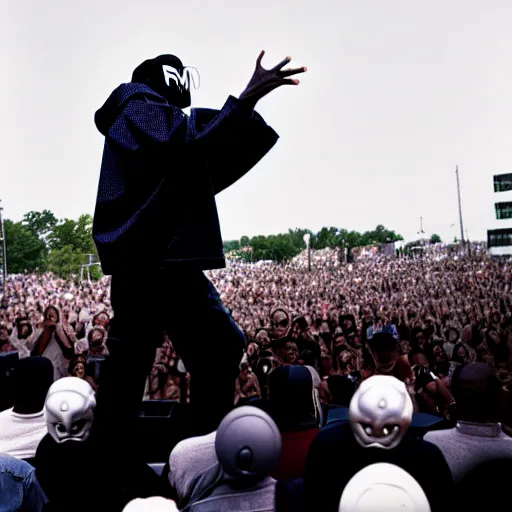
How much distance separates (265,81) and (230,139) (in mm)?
245

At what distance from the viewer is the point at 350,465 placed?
190 cm

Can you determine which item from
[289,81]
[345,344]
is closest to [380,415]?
[289,81]

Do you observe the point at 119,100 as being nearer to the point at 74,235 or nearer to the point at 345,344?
the point at 345,344

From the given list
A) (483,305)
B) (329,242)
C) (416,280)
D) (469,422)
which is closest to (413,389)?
(469,422)

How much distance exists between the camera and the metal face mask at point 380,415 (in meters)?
1.79

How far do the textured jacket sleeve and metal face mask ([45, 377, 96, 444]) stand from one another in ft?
3.25

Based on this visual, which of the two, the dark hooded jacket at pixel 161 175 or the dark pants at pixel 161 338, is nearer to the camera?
the dark hooded jacket at pixel 161 175

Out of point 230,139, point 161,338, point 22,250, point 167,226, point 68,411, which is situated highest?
point 22,250

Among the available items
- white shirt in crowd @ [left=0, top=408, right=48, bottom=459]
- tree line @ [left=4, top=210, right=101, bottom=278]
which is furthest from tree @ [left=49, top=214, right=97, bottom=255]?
white shirt in crowd @ [left=0, top=408, right=48, bottom=459]

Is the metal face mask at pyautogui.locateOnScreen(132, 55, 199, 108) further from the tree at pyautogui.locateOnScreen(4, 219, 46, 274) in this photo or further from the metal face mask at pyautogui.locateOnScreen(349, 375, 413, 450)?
the tree at pyautogui.locateOnScreen(4, 219, 46, 274)

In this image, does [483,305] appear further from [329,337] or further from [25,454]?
[25,454]

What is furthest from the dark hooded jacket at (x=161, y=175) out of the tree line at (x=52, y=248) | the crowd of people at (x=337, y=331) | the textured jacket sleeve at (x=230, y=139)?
the tree line at (x=52, y=248)

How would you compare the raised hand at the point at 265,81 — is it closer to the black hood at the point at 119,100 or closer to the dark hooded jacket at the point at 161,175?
the dark hooded jacket at the point at 161,175

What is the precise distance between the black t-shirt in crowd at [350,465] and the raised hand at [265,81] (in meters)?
1.21
